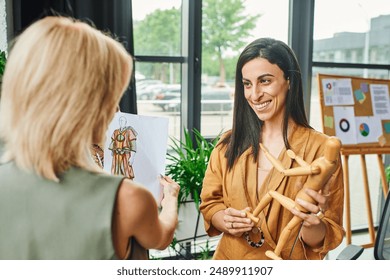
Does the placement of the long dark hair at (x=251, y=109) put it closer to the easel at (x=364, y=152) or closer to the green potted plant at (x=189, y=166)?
the green potted plant at (x=189, y=166)

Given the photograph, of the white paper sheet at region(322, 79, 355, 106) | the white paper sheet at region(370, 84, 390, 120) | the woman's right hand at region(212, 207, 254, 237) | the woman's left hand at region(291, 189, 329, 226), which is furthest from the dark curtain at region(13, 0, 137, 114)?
the white paper sheet at region(370, 84, 390, 120)

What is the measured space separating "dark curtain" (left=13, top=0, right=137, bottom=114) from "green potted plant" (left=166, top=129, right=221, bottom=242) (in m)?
0.24

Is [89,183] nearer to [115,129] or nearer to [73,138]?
[73,138]

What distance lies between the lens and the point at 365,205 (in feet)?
7.82


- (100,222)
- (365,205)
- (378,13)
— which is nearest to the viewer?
(100,222)

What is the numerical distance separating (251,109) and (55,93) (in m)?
0.51

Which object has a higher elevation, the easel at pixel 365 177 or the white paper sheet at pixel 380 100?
the white paper sheet at pixel 380 100

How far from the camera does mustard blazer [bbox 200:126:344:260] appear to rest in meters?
0.96

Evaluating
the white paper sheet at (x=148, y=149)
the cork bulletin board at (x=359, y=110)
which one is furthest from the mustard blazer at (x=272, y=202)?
the cork bulletin board at (x=359, y=110)

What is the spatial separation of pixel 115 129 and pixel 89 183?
341mm

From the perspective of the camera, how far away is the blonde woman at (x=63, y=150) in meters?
0.68

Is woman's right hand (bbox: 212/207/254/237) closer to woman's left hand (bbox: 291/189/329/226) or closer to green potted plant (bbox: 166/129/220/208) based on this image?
woman's left hand (bbox: 291/189/329/226)

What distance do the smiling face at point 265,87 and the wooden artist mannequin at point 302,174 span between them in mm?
114
